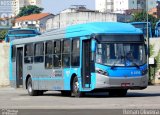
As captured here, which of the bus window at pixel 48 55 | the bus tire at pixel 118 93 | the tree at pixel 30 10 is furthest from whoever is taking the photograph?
the tree at pixel 30 10

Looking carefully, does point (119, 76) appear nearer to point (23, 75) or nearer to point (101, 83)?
point (101, 83)

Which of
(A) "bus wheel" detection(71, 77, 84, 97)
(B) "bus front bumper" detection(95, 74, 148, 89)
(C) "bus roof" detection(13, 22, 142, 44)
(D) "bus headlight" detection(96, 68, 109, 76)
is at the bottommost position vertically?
(A) "bus wheel" detection(71, 77, 84, 97)

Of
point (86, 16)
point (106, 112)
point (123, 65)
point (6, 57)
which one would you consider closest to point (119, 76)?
point (123, 65)

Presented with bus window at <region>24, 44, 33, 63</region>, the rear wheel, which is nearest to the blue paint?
bus window at <region>24, 44, 33, 63</region>

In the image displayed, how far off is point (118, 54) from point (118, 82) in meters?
1.11

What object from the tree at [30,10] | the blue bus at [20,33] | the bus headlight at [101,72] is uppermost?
the tree at [30,10]

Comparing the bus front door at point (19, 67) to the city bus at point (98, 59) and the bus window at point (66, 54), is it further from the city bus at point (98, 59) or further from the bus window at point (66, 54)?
the bus window at point (66, 54)

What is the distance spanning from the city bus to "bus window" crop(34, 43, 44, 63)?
1.06m

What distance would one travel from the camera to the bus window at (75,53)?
2491cm

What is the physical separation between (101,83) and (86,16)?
7153 cm

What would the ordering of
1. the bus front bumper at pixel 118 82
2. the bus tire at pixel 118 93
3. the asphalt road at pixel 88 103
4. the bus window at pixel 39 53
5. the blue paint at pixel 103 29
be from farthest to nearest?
the bus window at pixel 39 53
the bus tire at pixel 118 93
the blue paint at pixel 103 29
the bus front bumper at pixel 118 82
the asphalt road at pixel 88 103

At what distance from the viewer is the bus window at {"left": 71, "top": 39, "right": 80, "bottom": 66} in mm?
24914

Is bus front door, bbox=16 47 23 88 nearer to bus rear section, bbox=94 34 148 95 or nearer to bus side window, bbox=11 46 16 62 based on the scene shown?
bus side window, bbox=11 46 16 62

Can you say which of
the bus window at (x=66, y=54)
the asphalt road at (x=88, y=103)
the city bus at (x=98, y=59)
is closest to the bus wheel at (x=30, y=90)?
the city bus at (x=98, y=59)
